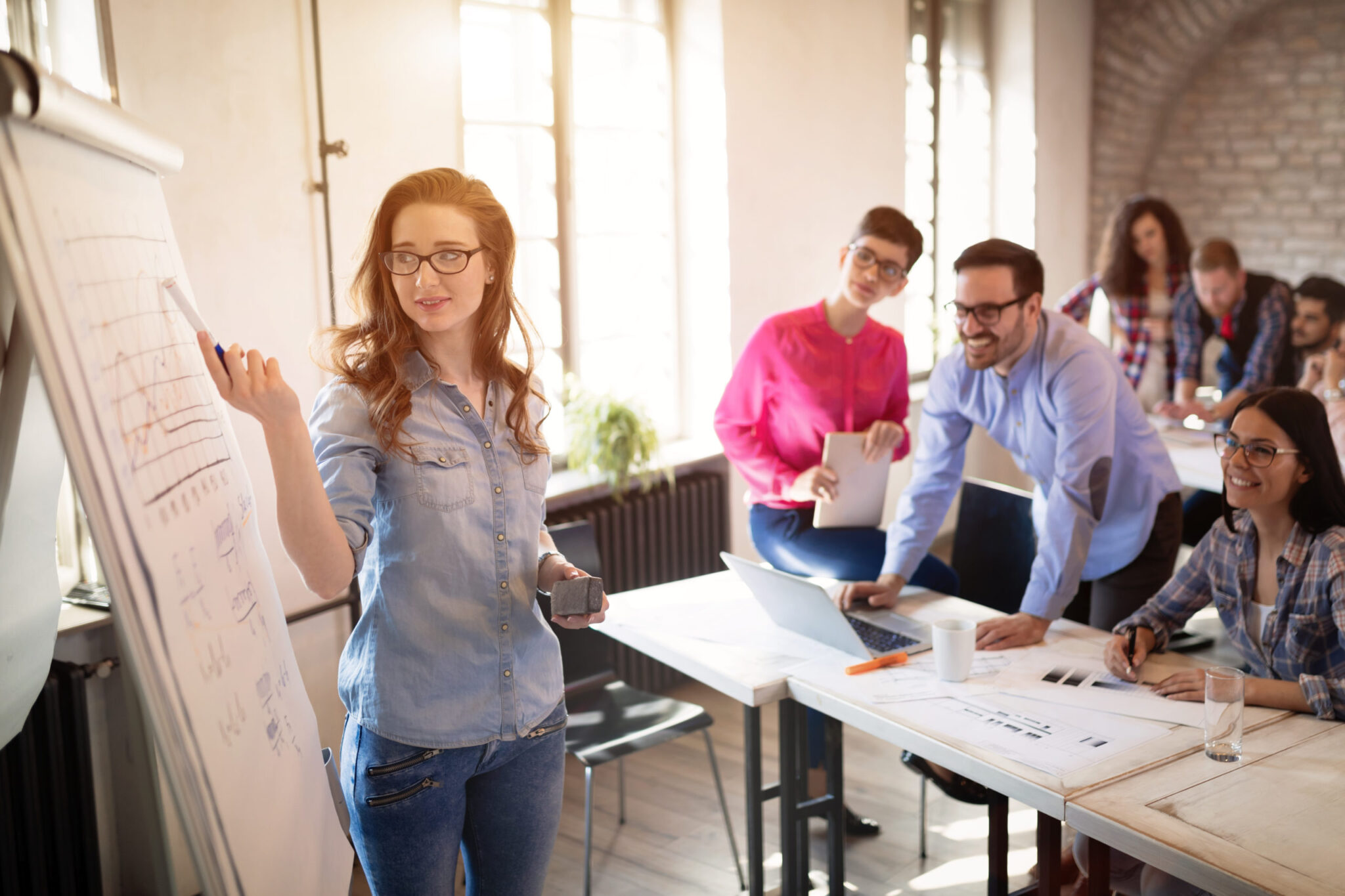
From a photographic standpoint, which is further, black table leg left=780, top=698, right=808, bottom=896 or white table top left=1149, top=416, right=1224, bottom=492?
white table top left=1149, top=416, right=1224, bottom=492

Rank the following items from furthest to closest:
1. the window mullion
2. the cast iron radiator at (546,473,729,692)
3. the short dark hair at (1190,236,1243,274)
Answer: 1. the short dark hair at (1190,236,1243,274)
2. the window mullion
3. the cast iron radiator at (546,473,729,692)

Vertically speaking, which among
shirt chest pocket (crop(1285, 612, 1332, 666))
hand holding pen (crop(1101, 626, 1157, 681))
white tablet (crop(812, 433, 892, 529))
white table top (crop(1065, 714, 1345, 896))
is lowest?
white table top (crop(1065, 714, 1345, 896))

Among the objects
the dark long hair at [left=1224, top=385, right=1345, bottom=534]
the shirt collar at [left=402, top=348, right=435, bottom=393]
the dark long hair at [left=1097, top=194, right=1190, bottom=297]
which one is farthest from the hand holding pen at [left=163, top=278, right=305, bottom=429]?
the dark long hair at [left=1097, top=194, right=1190, bottom=297]

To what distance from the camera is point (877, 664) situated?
220 cm

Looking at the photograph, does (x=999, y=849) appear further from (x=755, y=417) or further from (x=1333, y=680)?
(x=755, y=417)

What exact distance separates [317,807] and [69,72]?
1.86m

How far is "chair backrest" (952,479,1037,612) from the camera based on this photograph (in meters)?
2.88

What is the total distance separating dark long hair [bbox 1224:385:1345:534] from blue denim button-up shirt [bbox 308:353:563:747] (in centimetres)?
137

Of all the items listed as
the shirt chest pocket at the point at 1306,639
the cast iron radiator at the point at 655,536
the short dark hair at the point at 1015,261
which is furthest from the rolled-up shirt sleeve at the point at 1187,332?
the shirt chest pocket at the point at 1306,639

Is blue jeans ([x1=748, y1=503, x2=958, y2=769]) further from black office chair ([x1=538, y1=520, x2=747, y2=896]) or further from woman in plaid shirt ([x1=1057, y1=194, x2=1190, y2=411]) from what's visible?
woman in plaid shirt ([x1=1057, y1=194, x2=1190, y2=411])

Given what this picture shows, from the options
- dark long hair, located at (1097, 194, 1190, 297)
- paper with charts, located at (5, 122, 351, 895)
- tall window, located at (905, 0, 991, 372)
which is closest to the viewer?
paper with charts, located at (5, 122, 351, 895)

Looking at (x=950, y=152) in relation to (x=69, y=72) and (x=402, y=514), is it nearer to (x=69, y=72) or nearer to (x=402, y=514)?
(x=69, y=72)

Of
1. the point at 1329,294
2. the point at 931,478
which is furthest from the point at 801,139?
the point at 931,478

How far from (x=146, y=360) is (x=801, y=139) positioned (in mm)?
3840
